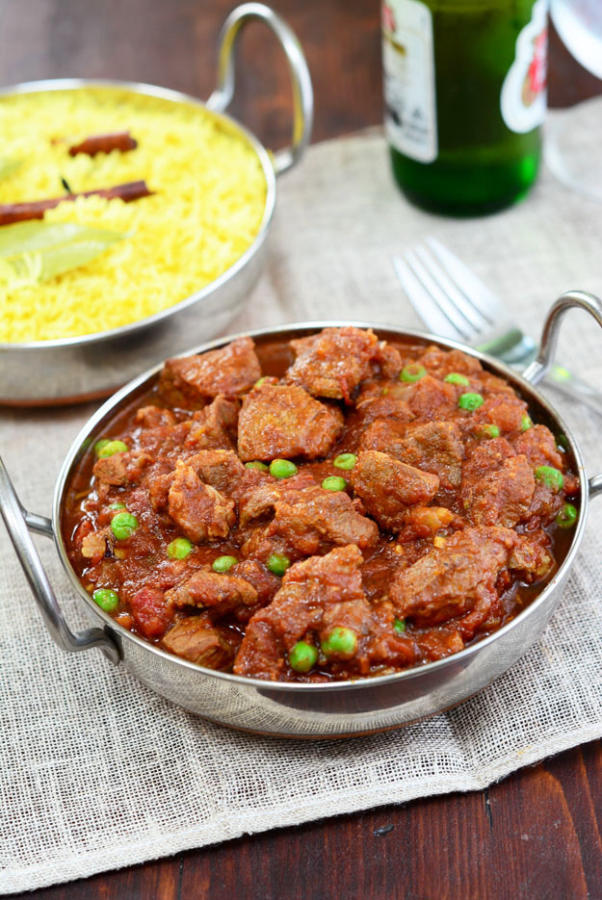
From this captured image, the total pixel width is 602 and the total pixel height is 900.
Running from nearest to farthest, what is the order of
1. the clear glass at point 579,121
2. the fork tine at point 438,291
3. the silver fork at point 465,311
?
the silver fork at point 465,311
the fork tine at point 438,291
the clear glass at point 579,121

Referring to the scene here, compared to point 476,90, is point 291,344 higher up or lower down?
lower down

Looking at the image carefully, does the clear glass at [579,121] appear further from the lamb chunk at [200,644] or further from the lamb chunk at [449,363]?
the lamb chunk at [200,644]

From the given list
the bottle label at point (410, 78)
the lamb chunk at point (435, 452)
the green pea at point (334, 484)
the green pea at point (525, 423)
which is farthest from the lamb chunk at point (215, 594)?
the bottle label at point (410, 78)

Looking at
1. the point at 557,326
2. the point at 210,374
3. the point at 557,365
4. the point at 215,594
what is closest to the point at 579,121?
the point at 557,365

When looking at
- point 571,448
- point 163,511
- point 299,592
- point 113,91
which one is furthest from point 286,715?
point 113,91

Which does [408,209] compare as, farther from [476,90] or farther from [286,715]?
[286,715]
